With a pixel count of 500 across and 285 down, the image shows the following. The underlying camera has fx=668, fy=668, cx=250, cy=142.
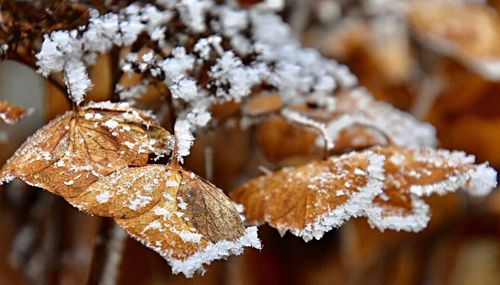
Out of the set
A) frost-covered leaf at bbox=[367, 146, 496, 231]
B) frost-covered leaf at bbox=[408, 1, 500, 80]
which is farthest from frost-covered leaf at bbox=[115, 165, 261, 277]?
frost-covered leaf at bbox=[408, 1, 500, 80]

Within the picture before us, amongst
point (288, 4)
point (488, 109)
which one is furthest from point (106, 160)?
point (488, 109)

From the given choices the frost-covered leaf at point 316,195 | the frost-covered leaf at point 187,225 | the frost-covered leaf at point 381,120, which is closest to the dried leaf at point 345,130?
the frost-covered leaf at point 381,120

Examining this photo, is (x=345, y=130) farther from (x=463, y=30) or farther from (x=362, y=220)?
(x=362, y=220)

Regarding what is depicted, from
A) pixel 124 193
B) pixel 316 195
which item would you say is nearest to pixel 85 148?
pixel 124 193

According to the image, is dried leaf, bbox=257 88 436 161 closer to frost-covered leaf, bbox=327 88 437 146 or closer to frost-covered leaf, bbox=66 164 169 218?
frost-covered leaf, bbox=327 88 437 146

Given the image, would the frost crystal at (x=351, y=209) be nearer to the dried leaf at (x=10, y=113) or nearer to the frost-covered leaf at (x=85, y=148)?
the frost-covered leaf at (x=85, y=148)

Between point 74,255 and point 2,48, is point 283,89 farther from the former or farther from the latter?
point 74,255
